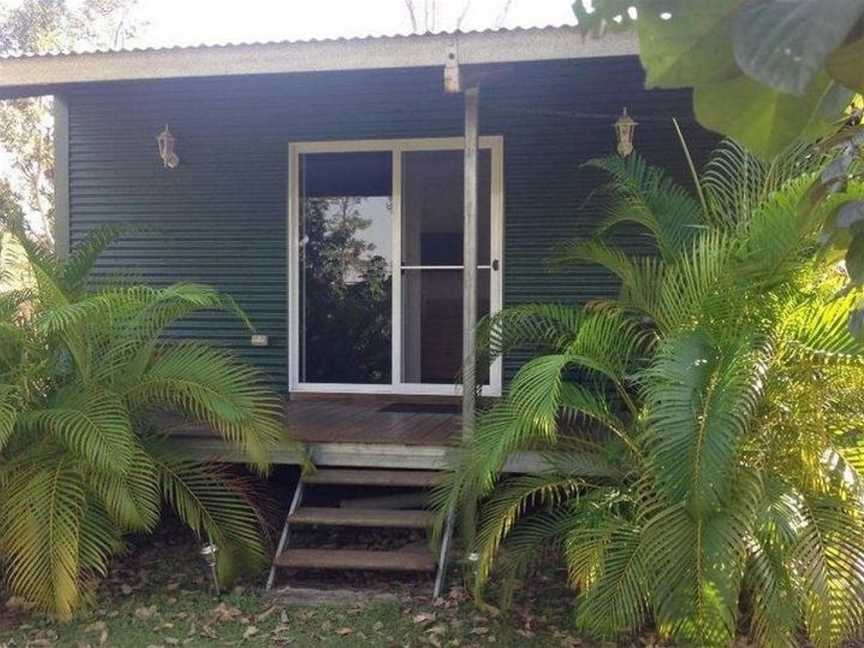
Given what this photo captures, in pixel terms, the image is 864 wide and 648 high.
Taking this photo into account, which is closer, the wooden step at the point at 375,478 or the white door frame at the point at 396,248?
the wooden step at the point at 375,478

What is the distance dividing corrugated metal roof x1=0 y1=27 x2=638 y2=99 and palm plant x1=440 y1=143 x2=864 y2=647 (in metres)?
1.10

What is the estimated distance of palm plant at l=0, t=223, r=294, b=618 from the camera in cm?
455

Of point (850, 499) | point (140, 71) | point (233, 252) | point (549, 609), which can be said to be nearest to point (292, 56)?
point (140, 71)

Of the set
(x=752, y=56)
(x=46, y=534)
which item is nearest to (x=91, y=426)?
(x=46, y=534)

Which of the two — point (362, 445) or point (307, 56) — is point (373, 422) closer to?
point (362, 445)

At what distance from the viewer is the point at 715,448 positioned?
3.68 metres

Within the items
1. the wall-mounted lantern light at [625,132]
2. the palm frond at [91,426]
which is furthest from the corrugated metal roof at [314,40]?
the palm frond at [91,426]

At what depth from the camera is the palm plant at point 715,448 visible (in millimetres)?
3773

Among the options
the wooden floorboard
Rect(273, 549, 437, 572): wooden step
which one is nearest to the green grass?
Rect(273, 549, 437, 572): wooden step

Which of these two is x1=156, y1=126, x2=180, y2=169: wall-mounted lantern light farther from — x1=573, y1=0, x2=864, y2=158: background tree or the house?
x1=573, y1=0, x2=864, y2=158: background tree

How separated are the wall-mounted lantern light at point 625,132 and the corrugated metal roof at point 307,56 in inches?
53.0

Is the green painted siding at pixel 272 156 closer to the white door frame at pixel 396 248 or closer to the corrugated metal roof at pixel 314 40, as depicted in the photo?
the white door frame at pixel 396 248

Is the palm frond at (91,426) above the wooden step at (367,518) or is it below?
above

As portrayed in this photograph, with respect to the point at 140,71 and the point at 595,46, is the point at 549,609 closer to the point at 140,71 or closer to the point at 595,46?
the point at 595,46
